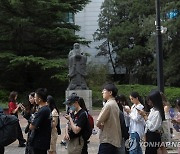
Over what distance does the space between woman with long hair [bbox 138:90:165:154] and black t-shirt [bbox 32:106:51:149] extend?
174cm

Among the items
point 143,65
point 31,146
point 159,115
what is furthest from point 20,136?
point 143,65

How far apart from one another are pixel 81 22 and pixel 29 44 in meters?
18.4

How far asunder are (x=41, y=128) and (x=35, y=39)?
2574 centimetres

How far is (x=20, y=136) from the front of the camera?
11.7 metres

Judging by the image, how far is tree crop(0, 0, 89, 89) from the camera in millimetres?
28859

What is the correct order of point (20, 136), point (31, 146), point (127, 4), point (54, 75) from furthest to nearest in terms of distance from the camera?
point (127, 4)
point (54, 75)
point (20, 136)
point (31, 146)

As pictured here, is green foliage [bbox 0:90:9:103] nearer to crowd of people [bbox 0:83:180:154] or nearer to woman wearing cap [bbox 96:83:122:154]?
crowd of people [bbox 0:83:180:154]

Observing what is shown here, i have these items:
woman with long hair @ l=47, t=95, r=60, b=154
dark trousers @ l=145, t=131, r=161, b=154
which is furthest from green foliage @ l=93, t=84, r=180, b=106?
dark trousers @ l=145, t=131, r=161, b=154

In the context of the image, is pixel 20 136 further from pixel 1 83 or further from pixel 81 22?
pixel 81 22

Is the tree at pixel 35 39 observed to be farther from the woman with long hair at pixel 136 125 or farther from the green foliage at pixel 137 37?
the woman with long hair at pixel 136 125

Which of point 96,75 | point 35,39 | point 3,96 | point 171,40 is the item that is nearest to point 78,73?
point 3,96

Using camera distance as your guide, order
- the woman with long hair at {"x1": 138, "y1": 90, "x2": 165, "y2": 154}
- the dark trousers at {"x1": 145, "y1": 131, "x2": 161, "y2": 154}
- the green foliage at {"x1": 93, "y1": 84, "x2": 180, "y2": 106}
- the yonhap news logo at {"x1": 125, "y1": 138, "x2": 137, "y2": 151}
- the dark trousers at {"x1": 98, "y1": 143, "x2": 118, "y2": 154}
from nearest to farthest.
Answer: the dark trousers at {"x1": 98, "y1": 143, "x2": 118, "y2": 154} → the woman with long hair at {"x1": 138, "y1": 90, "x2": 165, "y2": 154} → the dark trousers at {"x1": 145, "y1": 131, "x2": 161, "y2": 154} → the yonhap news logo at {"x1": 125, "y1": 138, "x2": 137, "y2": 151} → the green foliage at {"x1": 93, "y1": 84, "x2": 180, "y2": 106}

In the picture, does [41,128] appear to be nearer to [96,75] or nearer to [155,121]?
[155,121]

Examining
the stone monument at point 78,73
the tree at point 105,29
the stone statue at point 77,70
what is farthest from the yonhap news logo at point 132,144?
the tree at point 105,29
